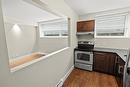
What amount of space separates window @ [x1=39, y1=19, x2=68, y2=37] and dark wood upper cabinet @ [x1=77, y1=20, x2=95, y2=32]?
1.98 ft

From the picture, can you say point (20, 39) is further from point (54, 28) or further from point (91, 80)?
point (91, 80)

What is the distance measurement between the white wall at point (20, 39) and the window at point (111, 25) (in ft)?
10.5

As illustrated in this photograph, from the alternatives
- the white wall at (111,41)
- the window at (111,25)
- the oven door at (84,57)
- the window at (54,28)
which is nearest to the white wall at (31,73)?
the oven door at (84,57)

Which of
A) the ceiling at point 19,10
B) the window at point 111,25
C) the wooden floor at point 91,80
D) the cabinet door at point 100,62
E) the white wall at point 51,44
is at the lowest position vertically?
the wooden floor at point 91,80

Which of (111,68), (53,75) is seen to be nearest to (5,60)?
(53,75)

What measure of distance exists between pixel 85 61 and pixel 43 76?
79.3 inches

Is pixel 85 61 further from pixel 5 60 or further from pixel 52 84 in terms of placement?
pixel 5 60

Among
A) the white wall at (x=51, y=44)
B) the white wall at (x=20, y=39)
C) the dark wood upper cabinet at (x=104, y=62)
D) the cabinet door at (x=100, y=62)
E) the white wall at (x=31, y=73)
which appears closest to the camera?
the white wall at (x=31, y=73)

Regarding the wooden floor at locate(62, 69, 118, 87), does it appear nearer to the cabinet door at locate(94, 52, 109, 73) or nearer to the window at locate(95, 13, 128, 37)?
the cabinet door at locate(94, 52, 109, 73)

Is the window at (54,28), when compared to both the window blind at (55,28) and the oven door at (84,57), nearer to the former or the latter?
the window blind at (55,28)

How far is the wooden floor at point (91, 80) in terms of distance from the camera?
2322mm

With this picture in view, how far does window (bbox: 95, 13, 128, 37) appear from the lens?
3061 mm

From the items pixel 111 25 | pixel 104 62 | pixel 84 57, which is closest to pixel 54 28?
pixel 84 57

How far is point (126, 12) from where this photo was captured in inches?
115
